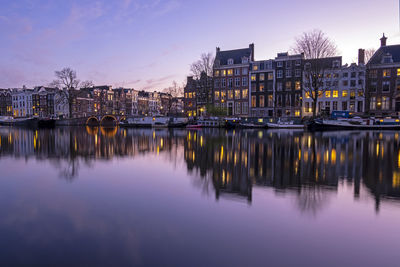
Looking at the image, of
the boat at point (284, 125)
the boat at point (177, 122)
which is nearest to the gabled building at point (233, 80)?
the boat at point (177, 122)

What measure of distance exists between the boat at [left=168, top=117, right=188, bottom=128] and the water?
148 ft

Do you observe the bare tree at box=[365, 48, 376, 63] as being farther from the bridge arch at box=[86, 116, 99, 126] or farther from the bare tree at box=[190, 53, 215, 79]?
A: the bridge arch at box=[86, 116, 99, 126]

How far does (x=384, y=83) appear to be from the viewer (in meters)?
52.2

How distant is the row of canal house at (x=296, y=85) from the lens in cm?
5206

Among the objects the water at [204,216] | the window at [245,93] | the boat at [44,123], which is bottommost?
the water at [204,216]

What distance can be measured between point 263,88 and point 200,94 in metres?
15.7

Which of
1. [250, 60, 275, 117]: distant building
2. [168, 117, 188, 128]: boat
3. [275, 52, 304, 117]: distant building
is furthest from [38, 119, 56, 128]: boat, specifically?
[275, 52, 304, 117]: distant building

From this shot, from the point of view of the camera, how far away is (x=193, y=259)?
4.39 meters

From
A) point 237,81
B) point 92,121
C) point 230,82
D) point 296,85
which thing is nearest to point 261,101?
point 237,81

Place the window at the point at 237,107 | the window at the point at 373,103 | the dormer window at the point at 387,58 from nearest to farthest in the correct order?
the dormer window at the point at 387,58, the window at the point at 373,103, the window at the point at 237,107

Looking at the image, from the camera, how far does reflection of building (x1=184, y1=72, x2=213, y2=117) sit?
202 ft

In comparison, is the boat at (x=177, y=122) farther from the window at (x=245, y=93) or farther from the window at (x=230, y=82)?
the window at (x=245, y=93)

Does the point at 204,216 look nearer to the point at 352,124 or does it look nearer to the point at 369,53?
the point at 352,124

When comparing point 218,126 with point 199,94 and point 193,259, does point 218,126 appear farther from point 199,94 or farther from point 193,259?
point 193,259
